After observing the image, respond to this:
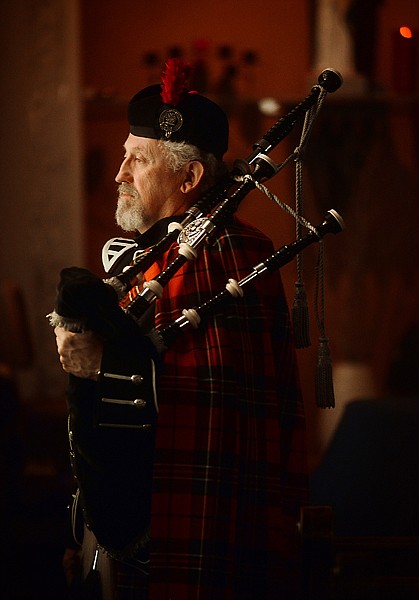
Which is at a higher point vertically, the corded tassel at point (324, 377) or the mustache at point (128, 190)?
the mustache at point (128, 190)

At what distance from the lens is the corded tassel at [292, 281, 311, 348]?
151 cm

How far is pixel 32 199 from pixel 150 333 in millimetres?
3076

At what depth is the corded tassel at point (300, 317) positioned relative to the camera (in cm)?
151

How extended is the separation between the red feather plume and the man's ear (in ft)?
0.35

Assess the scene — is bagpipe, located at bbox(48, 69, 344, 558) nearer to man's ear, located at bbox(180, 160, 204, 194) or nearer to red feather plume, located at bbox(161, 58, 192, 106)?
man's ear, located at bbox(180, 160, 204, 194)

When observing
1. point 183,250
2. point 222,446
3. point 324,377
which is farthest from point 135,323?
point 324,377

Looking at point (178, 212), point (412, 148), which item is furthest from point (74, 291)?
point (412, 148)

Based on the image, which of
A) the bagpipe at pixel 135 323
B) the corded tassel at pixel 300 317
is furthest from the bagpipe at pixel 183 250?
the corded tassel at pixel 300 317

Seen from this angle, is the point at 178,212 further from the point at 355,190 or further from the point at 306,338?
the point at 355,190

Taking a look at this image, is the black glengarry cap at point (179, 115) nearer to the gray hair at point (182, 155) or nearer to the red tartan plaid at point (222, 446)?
the gray hair at point (182, 155)

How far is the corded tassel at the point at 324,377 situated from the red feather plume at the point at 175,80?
0.48 metres

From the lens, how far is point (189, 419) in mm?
1392

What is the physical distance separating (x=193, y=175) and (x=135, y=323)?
0.31 metres

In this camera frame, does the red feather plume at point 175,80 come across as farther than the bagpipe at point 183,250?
Yes
